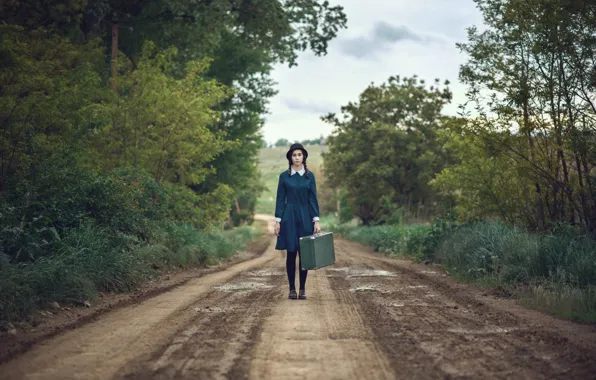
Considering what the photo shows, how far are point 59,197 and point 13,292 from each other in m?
3.93

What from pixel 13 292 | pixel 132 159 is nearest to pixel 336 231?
pixel 132 159

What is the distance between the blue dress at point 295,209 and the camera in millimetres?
9234

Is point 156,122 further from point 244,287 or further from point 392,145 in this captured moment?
point 392,145

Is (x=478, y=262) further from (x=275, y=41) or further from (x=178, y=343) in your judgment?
(x=275, y=41)

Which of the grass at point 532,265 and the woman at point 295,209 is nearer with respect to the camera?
the grass at point 532,265

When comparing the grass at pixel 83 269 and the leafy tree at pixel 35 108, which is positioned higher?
the leafy tree at pixel 35 108

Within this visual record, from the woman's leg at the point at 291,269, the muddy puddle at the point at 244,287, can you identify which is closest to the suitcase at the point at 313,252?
the woman's leg at the point at 291,269

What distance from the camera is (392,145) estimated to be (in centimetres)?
3581

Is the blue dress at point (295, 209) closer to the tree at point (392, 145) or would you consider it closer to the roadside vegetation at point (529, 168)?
the roadside vegetation at point (529, 168)

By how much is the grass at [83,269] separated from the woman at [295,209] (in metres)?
2.91

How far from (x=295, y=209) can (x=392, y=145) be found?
89.5 feet

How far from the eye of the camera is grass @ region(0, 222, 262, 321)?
7.12 m

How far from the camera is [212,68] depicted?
2859cm

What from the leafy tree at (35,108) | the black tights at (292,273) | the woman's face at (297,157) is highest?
the leafy tree at (35,108)
